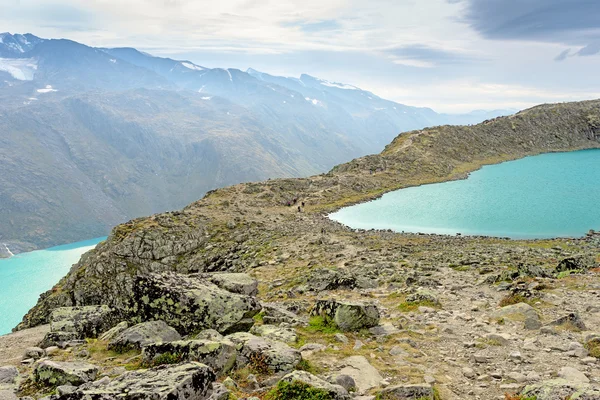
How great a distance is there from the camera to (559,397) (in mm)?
9656

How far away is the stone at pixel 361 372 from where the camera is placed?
12.1 meters

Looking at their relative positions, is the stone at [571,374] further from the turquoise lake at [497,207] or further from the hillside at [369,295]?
the turquoise lake at [497,207]

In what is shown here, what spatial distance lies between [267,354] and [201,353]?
2.14 meters

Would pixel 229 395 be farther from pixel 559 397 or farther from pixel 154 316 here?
pixel 559 397

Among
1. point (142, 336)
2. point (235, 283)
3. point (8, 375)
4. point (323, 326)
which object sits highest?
point (235, 283)

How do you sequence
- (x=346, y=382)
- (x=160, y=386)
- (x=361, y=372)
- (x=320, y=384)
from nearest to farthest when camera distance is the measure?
(x=160, y=386), (x=320, y=384), (x=346, y=382), (x=361, y=372)

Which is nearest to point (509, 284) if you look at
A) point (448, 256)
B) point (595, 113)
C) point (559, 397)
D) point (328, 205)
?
point (448, 256)

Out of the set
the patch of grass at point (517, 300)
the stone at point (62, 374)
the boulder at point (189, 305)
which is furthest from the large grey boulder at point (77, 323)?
the patch of grass at point (517, 300)

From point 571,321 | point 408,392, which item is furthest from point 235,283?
point 571,321

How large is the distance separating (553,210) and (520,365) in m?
60.9

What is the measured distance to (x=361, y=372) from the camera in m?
13.0

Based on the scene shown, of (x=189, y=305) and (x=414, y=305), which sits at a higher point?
(x=189, y=305)

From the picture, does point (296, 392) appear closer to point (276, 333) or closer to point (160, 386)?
point (160, 386)

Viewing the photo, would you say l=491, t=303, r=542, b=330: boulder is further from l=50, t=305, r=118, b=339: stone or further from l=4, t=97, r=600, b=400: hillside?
l=50, t=305, r=118, b=339: stone
